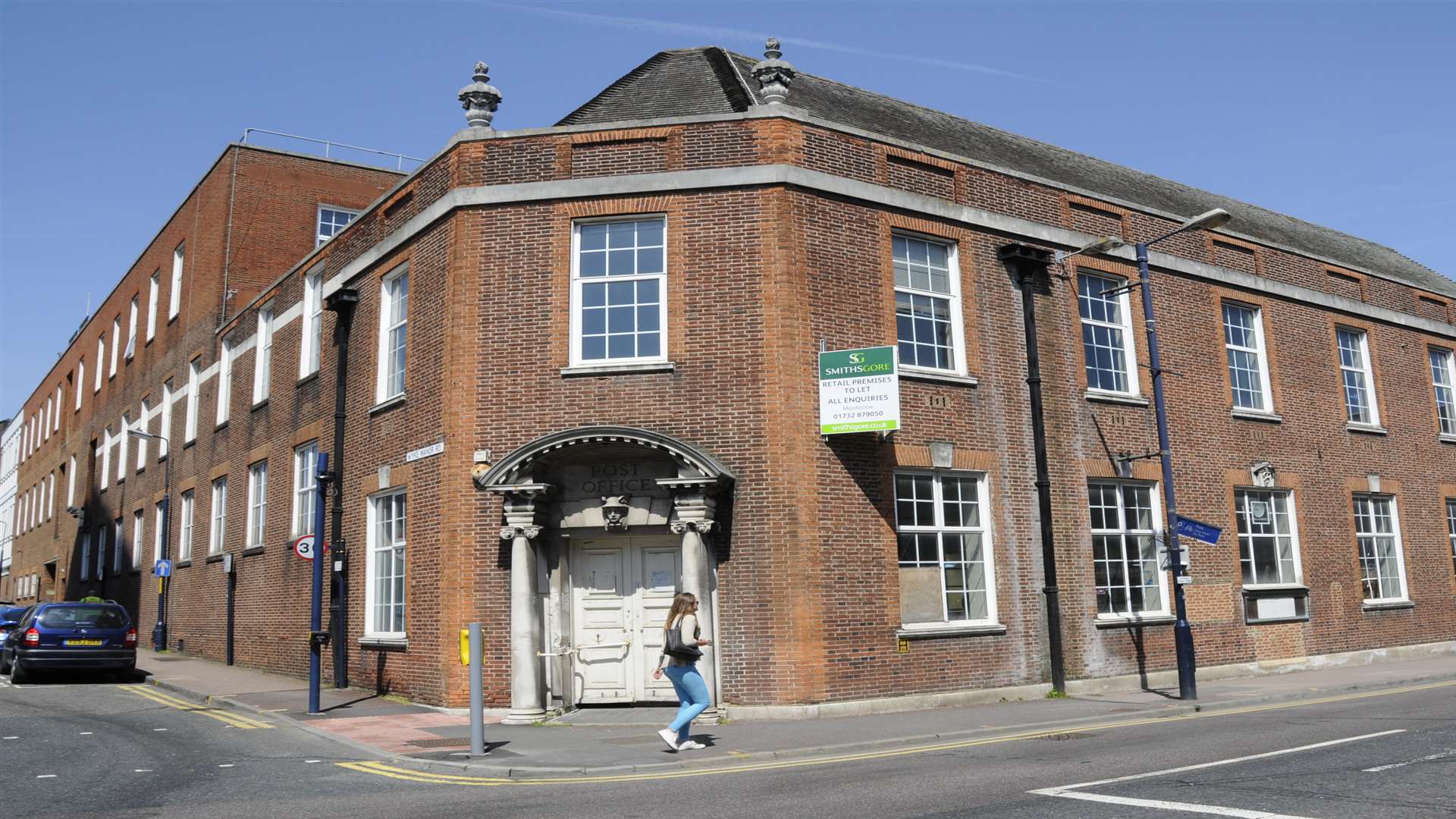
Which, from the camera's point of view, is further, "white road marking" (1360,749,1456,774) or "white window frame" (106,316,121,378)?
"white window frame" (106,316,121,378)

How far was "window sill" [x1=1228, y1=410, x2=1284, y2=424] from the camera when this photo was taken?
19.8 metres

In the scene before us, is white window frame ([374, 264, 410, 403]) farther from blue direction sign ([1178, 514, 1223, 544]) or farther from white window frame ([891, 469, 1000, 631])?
blue direction sign ([1178, 514, 1223, 544])

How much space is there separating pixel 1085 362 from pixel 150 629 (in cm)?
2553

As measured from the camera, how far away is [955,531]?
51.6 ft

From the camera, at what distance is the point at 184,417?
29.1 m

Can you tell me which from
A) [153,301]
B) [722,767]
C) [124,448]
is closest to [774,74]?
[722,767]

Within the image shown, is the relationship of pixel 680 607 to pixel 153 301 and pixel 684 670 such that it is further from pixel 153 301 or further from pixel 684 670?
pixel 153 301

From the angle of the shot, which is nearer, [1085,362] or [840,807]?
[840,807]

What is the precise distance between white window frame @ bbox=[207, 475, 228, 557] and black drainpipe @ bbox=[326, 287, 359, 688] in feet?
25.3

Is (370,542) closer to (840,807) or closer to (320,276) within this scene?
(320,276)

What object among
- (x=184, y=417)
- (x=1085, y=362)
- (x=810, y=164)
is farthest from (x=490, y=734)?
(x=184, y=417)

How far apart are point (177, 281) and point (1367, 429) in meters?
30.0

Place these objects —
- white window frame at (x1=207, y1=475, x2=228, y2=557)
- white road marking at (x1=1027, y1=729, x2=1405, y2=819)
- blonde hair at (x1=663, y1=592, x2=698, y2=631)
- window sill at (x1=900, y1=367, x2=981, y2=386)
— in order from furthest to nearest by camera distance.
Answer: white window frame at (x1=207, y1=475, x2=228, y2=557) < window sill at (x1=900, y1=367, x2=981, y2=386) < blonde hair at (x1=663, y1=592, x2=698, y2=631) < white road marking at (x1=1027, y1=729, x2=1405, y2=819)

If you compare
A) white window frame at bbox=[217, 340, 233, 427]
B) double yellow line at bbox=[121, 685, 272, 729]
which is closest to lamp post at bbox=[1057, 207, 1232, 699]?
double yellow line at bbox=[121, 685, 272, 729]
